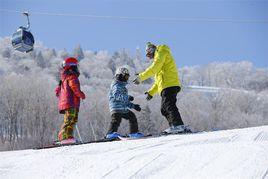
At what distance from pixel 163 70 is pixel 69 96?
5.07 ft

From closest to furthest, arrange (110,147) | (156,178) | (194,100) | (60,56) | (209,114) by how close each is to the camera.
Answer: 1. (156,178)
2. (110,147)
3. (209,114)
4. (194,100)
5. (60,56)

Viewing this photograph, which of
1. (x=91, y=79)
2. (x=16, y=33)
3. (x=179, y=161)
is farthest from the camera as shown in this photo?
(x=91, y=79)

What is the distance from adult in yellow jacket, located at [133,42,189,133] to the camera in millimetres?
6387

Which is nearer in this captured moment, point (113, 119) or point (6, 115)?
point (113, 119)

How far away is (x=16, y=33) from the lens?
10.2 meters

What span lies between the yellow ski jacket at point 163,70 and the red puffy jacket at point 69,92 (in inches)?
42.8

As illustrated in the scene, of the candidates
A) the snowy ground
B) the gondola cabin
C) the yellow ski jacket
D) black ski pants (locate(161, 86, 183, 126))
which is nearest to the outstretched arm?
the yellow ski jacket

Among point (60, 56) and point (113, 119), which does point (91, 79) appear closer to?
point (60, 56)

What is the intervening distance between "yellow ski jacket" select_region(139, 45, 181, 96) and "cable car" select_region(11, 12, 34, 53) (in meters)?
4.16

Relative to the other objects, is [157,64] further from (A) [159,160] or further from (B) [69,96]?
(A) [159,160]

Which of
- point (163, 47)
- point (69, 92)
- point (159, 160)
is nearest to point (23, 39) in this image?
point (69, 92)

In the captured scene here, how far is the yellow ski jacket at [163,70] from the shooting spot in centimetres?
666

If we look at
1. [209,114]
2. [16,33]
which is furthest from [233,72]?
[16,33]

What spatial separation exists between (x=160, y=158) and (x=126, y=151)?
0.61 metres
